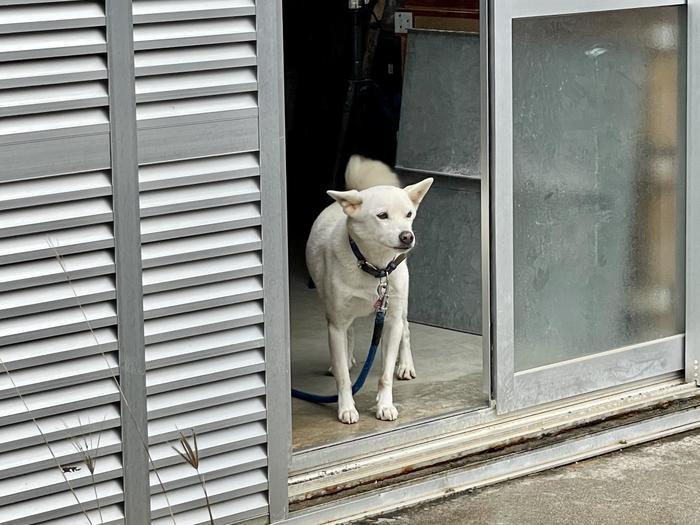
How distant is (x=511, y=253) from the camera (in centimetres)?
483

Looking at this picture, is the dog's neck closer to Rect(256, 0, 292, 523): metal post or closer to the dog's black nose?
the dog's black nose

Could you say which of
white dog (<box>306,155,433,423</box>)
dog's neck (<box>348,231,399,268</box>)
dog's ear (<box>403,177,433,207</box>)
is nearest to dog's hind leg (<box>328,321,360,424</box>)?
white dog (<box>306,155,433,423</box>)

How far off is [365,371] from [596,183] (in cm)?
120

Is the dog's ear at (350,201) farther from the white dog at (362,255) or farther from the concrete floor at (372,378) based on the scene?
the concrete floor at (372,378)

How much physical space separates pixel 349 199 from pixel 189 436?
127cm

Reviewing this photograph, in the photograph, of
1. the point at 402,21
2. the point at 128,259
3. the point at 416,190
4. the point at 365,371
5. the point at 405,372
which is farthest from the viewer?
the point at 402,21

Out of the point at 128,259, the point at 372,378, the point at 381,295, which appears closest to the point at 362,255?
the point at 381,295

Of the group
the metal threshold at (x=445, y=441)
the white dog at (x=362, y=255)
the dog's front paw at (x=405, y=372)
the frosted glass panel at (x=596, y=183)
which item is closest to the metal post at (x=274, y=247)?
the metal threshold at (x=445, y=441)

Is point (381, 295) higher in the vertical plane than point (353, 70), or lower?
lower

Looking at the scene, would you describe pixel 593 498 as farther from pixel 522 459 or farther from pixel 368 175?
pixel 368 175

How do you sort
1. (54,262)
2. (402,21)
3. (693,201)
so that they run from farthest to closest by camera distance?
(402,21), (693,201), (54,262)

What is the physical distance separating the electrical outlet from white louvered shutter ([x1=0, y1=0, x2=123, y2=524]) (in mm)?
3192

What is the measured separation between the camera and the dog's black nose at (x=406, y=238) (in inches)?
185

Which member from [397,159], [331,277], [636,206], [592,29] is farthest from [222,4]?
[397,159]
